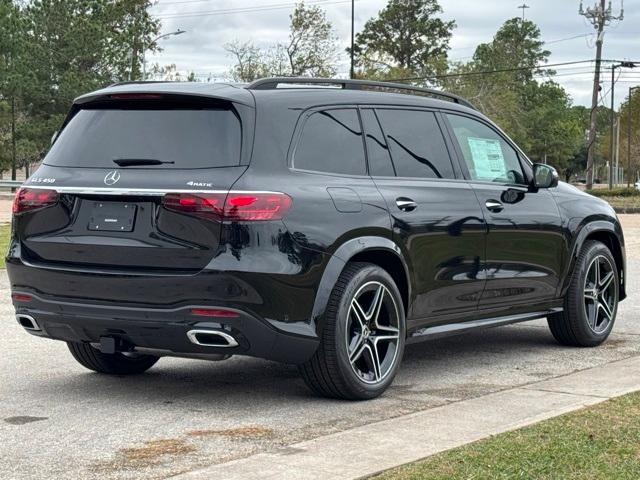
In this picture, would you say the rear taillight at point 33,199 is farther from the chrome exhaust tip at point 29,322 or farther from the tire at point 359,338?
the tire at point 359,338

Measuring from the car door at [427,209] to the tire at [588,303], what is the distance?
1311 mm

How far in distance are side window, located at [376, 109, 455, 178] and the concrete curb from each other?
4.88 feet

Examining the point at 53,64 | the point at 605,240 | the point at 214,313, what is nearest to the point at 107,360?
the point at 214,313

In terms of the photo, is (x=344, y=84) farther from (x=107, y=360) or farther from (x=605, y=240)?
(x=605, y=240)

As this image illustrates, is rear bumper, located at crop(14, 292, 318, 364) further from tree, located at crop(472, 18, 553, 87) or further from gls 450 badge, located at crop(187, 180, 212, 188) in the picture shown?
tree, located at crop(472, 18, 553, 87)

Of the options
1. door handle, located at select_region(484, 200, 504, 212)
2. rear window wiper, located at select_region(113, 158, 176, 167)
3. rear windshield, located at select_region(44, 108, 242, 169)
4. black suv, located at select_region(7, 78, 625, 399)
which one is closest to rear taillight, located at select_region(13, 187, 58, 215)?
black suv, located at select_region(7, 78, 625, 399)

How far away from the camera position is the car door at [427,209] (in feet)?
23.4

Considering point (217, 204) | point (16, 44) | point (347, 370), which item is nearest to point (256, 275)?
point (217, 204)

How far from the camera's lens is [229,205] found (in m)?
6.16

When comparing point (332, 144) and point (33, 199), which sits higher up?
point (332, 144)

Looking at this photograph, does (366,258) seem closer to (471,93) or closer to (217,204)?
(217,204)

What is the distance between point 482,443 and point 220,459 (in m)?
1.18

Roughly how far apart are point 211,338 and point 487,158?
9.46 ft

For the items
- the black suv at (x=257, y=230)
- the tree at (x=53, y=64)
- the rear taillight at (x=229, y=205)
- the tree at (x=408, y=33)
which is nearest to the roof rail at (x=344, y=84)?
the black suv at (x=257, y=230)
